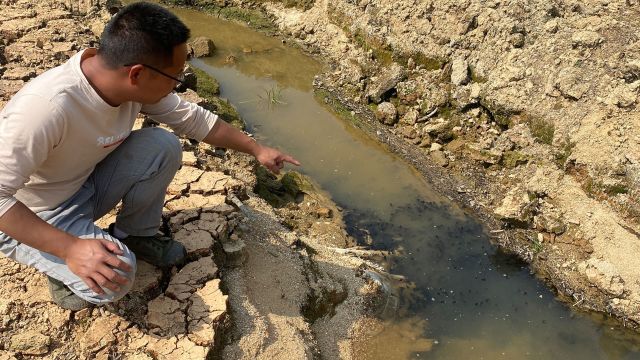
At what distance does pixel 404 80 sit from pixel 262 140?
2128 mm

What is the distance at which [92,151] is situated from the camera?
2.28 m

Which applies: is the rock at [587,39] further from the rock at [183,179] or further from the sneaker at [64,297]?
the sneaker at [64,297]

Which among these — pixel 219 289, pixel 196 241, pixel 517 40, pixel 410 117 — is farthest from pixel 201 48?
pixel 219 289

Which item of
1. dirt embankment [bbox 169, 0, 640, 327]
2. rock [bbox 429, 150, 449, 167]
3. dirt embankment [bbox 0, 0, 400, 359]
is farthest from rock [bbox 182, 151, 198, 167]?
rock [bbox 429, 150, 449, 167]

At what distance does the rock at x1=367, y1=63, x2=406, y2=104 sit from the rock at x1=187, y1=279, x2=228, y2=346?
4290 mm

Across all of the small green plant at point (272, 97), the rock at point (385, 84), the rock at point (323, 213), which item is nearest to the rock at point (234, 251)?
the rock at point (323, 213)

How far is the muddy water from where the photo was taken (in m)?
3.99

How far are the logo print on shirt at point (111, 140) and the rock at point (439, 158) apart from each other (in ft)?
13.2

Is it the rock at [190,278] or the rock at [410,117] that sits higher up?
the rock at [190,278]

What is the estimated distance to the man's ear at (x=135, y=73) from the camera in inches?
78.6

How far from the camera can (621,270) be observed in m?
4.32

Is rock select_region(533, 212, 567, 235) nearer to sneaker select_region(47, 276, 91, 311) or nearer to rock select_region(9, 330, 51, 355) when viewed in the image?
sneaker select_region(47, 276, 91, 311)

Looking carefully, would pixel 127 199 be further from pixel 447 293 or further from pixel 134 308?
pixel 447 293

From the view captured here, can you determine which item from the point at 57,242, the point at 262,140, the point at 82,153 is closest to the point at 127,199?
the point at 82,153
